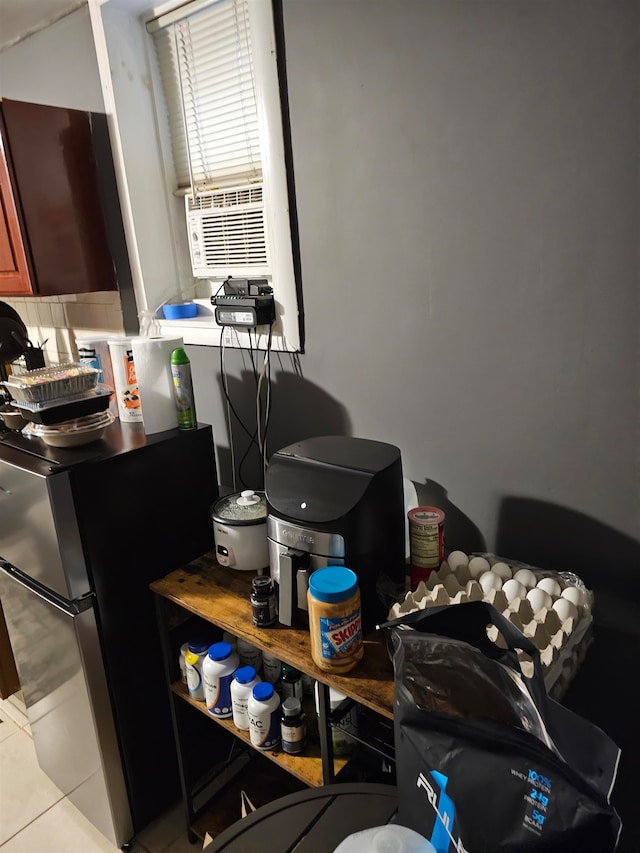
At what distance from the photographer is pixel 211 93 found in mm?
1787

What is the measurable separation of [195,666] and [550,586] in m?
0.89

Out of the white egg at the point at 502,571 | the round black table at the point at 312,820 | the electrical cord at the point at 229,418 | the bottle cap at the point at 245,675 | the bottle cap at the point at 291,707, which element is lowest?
the bottle cap at the point at 291,707

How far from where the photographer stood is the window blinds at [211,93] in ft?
5.51

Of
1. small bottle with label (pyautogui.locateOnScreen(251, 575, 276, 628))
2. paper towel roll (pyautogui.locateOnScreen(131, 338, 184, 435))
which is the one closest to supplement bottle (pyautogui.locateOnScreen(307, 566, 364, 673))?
small bottle with label (pyautogui.locateOnScreen(251, 575, 276, 628))

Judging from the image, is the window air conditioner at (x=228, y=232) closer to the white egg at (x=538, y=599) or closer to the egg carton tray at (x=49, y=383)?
the egg carton tray at (x=49, y=383)

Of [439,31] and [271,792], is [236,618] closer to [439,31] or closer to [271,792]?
[271,792]

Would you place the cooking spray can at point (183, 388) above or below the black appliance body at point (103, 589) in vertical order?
above

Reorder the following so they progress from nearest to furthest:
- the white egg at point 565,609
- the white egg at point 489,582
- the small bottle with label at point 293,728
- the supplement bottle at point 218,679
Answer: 1. the white egg at point 565,609
2. the white egg at point 489,582
3. the small bottle with label at point 293,728
4. the supplement bottle at point 218,679

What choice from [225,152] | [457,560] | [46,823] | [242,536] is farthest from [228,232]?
[46,823]

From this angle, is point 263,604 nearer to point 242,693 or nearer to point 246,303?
point 242,693

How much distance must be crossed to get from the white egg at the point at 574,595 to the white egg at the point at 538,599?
1.3 inches

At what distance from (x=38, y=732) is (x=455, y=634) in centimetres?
152

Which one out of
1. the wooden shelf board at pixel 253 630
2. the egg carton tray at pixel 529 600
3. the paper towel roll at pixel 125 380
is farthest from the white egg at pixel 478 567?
the paper towel roll at pixel 125 380

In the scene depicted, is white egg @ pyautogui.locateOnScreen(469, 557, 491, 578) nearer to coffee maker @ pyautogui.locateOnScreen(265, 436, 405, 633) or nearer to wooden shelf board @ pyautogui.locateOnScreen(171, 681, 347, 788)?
coffee maker @ pyautogui.locateOnScreen(265, 436, 405, 633)
